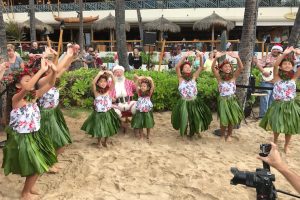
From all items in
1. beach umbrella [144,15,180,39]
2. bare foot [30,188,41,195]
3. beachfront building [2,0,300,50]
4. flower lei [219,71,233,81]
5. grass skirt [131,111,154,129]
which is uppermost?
beachfront building [2,0,300,50]

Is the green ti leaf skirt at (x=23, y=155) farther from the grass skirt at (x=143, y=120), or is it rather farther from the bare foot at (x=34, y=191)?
the grass skirt at (x=143, y=120)

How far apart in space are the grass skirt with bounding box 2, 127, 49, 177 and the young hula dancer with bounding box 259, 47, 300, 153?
3660mm

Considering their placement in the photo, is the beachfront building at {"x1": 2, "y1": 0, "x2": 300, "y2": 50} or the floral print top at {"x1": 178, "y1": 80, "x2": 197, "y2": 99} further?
the beachfront building at {"x1": 2, "y1": 0, "x2": 300, "y2": 50}

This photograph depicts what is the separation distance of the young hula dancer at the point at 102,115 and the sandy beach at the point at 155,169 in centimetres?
29

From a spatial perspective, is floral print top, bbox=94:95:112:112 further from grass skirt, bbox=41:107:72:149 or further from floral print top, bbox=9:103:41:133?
floral print top, bbox=9:103:41:133

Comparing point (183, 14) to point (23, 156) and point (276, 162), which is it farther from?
point (276, 162)

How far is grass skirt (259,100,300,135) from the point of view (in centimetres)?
609

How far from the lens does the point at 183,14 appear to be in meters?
26.4

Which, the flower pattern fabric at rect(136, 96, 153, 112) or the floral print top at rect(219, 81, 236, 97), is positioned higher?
the floral print top at rect(219, 81, 236, 97)

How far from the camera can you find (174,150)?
625 cm

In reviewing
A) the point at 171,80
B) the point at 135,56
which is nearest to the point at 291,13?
the point at 135,56

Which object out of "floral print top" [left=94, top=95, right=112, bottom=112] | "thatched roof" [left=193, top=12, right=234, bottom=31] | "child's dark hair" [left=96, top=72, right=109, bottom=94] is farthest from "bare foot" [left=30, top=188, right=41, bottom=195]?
"thatched roof" [left=193, top=12, right=234, bottom=31]

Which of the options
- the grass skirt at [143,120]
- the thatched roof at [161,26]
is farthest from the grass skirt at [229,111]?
the thatched roof at [161,26]

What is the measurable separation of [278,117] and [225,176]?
1573 mm
